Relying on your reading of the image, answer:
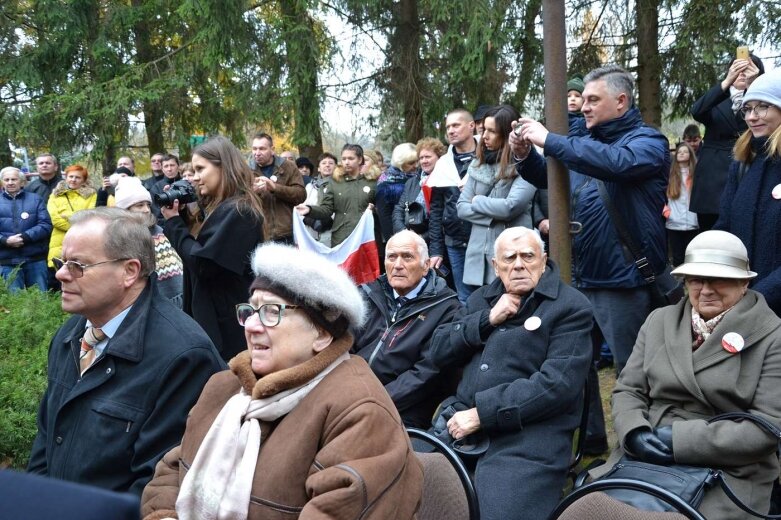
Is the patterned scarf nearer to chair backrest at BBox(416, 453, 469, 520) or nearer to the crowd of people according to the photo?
the crowd of people

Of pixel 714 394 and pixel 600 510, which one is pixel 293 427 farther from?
pixel 714 394

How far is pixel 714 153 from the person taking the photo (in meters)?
6.92

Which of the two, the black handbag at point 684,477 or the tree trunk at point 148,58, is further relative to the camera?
the tree trunk at point 148,58

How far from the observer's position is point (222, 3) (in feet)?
37.6

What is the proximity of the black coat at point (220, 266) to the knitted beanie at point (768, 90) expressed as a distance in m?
2.99

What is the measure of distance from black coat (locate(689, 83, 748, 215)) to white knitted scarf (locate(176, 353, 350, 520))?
494 cm

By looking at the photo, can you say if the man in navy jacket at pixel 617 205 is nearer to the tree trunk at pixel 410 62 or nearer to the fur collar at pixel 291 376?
the fur collar at pixel 291 376

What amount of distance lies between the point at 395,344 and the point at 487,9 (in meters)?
6.91

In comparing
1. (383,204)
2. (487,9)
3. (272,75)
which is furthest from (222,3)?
(383,204)

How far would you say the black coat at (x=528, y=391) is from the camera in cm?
363

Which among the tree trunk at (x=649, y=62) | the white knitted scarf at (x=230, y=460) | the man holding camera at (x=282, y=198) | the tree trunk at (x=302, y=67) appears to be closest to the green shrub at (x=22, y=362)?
the man holding camera at (x=282, y=198)

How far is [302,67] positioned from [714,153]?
6.28m

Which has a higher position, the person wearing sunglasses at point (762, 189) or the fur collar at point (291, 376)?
the person wearing sunglasses at point (762, 189)

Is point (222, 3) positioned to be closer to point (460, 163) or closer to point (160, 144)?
point (160, 144)
